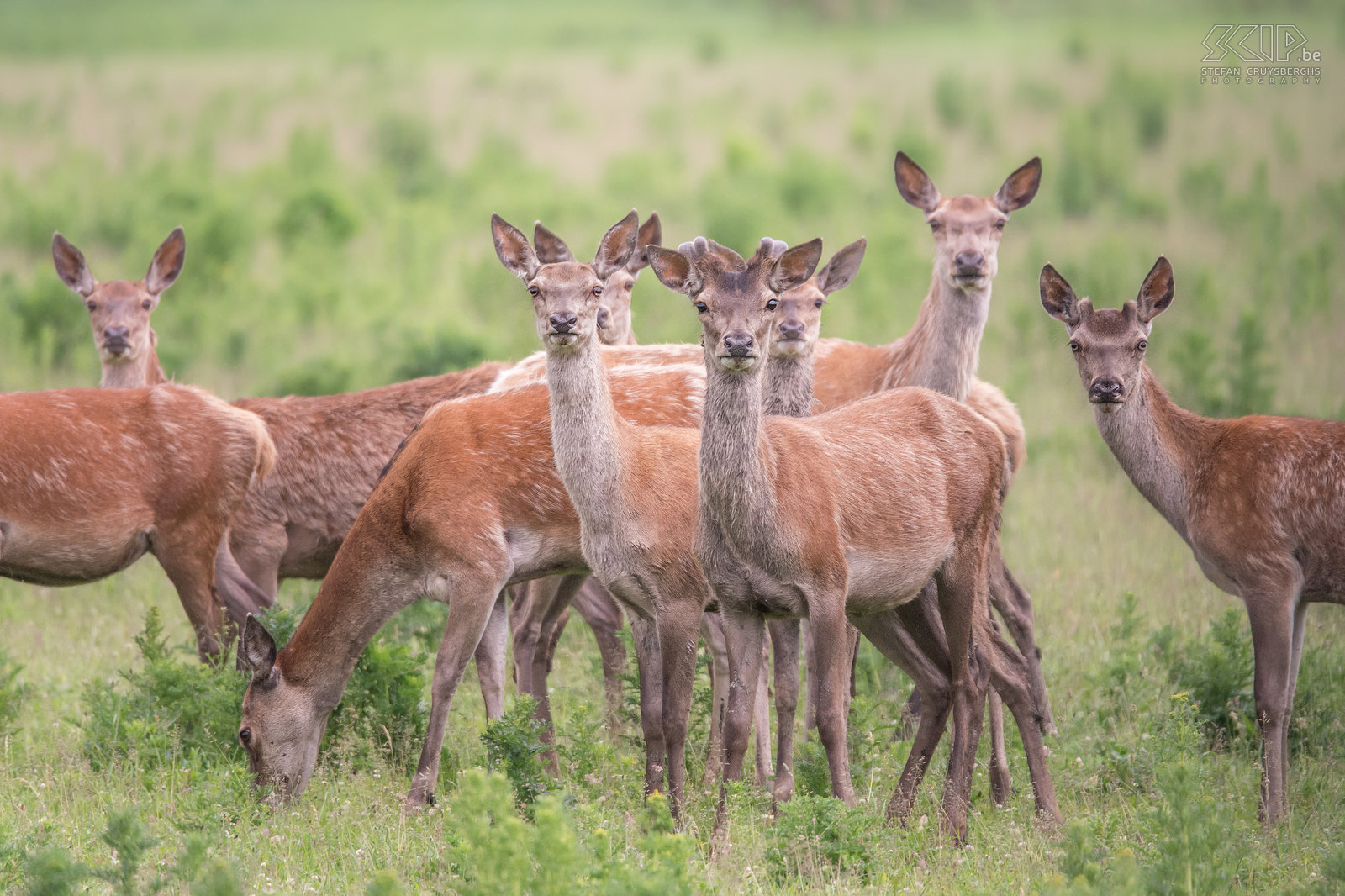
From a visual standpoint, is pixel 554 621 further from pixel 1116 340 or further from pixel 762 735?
pixel 1116 340

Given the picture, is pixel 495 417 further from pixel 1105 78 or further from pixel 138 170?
pixel 1105 78

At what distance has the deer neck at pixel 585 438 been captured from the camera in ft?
22.1

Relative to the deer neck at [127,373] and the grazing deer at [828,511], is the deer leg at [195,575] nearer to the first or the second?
the deer neck at [127,373]

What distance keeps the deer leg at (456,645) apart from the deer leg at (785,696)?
141 cm

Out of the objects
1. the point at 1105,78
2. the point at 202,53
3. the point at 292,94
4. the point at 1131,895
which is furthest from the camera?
the point at 202,53

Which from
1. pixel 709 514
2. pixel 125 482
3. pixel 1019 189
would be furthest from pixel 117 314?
pixel 1019 189

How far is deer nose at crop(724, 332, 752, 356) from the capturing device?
622 cm

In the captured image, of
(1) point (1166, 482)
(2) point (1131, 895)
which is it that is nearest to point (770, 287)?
(1) point (1166, 482)

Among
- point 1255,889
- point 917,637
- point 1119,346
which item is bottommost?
point 1255,889

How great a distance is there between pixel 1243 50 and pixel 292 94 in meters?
20.2

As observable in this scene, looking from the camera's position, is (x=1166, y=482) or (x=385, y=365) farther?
(x=385, y=365)

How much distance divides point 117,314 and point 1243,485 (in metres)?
7.17

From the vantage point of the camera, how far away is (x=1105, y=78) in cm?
3069

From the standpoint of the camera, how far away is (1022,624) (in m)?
8.44
